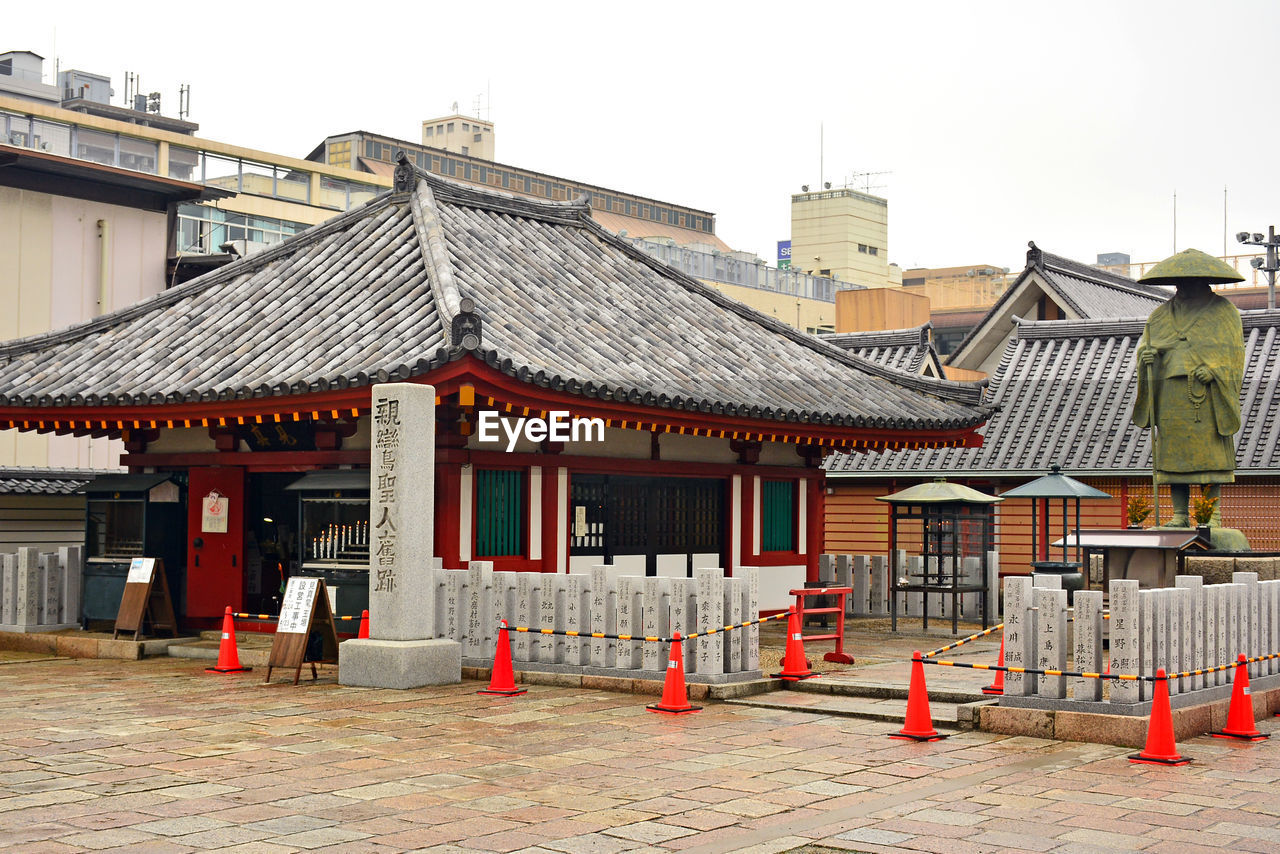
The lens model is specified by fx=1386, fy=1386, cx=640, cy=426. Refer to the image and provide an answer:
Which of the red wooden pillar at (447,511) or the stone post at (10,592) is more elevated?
the red wooden pillar at (447,511)

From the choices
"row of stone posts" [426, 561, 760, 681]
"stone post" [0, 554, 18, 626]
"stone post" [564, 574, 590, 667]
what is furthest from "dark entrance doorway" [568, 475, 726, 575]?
"stone post" [0, 554, 18, 626]

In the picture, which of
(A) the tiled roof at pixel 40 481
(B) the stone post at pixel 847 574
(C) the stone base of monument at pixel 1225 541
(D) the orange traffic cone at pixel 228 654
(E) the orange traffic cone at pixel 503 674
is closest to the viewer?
(E) the orange traffic cone at pixel 503 674

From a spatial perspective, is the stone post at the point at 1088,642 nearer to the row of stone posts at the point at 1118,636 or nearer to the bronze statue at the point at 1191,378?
the row of stone posts at the point at 1118,636

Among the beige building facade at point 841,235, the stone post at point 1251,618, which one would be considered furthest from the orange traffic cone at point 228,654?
the beige building facade at point 841,235

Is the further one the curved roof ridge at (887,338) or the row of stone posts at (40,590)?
the curved roof ridge at (887,338)

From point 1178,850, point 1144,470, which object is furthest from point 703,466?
point 1178,850

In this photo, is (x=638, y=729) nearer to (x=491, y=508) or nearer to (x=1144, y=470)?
(x=491, y=508)

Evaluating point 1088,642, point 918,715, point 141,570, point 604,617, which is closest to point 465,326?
point 604,617

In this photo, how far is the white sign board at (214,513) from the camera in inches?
799

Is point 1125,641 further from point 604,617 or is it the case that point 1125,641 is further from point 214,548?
point 214,548

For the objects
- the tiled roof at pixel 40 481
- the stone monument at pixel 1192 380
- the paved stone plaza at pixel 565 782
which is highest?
the stone monument at pixel 1192 380

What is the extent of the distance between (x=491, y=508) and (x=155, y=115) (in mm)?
53006

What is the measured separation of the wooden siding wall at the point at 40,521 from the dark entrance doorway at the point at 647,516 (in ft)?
44.7

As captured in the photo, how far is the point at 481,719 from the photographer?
44.6 ft
